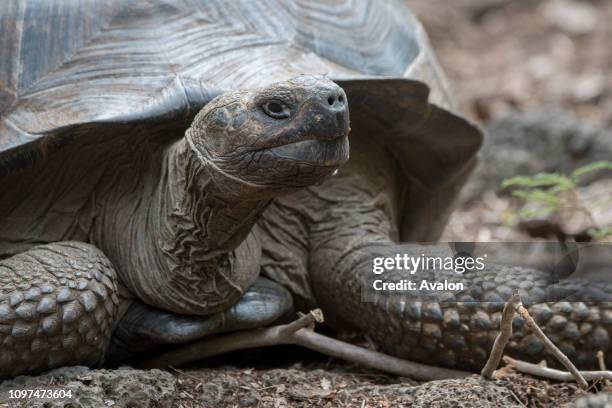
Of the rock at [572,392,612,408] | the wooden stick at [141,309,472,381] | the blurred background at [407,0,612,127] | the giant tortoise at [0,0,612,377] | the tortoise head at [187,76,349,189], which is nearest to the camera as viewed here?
the rock at [572,392,612,408]

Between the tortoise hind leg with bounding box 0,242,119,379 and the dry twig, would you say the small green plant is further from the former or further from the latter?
the tortoise hind leg with bounding box 0,242,119,379

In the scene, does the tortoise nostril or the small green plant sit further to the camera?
the small green plant

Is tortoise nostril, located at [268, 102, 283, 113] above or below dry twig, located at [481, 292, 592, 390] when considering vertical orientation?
above

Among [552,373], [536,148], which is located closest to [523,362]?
[552,373]

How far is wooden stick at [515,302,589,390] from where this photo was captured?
9.53 feet

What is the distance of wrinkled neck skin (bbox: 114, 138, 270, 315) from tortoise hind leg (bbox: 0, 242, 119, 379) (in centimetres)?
16

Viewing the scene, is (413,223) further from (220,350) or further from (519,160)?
(519,160)

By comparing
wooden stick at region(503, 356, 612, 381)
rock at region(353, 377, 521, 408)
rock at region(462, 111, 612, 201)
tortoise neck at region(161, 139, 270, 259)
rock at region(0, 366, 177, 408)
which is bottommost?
rock at region(0, 366, 177, 408)

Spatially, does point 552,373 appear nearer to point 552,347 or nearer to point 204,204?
point 552,347

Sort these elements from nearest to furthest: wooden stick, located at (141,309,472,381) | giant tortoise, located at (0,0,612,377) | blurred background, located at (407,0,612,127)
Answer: giant tortoise, located at (0,0,612,377) → wooden stick, located at (141,309,472,381) → blurred background, located at (407,0,612,127)

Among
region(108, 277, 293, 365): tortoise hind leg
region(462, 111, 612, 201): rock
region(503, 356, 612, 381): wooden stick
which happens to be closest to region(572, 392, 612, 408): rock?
region(503, 356, 612, 381): wooden stick

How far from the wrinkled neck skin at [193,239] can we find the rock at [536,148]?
11.7 ft

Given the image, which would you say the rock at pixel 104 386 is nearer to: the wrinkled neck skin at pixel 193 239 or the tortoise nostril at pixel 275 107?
the wrinkled neck skin at pixel 193 239

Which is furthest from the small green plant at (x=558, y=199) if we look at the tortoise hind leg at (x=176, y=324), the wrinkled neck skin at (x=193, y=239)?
the wrinkled neck skin at (x=193, y=239)
